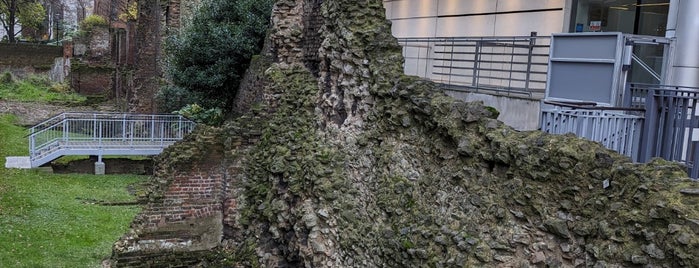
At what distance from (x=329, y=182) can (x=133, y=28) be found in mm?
22356

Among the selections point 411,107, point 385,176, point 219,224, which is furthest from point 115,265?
point 411,107

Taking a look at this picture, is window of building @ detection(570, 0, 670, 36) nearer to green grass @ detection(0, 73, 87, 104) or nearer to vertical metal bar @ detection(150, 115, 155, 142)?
vertical metal bar @ detection(150, 115, 155, 142)

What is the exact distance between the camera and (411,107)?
8.19m

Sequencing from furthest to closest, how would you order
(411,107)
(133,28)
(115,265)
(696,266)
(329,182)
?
1. (133,28)
2. (115,265)
3. (329,182)
4. (411,107)
5. (696,266)

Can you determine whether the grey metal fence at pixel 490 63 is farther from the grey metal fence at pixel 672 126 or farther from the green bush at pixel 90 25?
the green bush at pixel 90 25

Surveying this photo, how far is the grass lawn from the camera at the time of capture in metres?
11.1

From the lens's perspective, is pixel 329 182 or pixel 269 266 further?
pixel 269 266

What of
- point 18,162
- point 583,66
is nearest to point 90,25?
point 18,162

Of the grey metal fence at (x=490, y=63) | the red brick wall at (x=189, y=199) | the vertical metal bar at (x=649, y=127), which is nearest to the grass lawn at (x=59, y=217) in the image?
the red brick wall at (x=189, y=199)

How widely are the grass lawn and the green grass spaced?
16.3m

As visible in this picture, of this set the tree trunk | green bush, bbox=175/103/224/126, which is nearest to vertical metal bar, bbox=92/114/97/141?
green bush, bbox=175/103/224/126

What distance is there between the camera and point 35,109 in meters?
30.3

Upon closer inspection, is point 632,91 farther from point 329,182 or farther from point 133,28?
point 133,28

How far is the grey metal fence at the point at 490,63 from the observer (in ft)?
31.8
